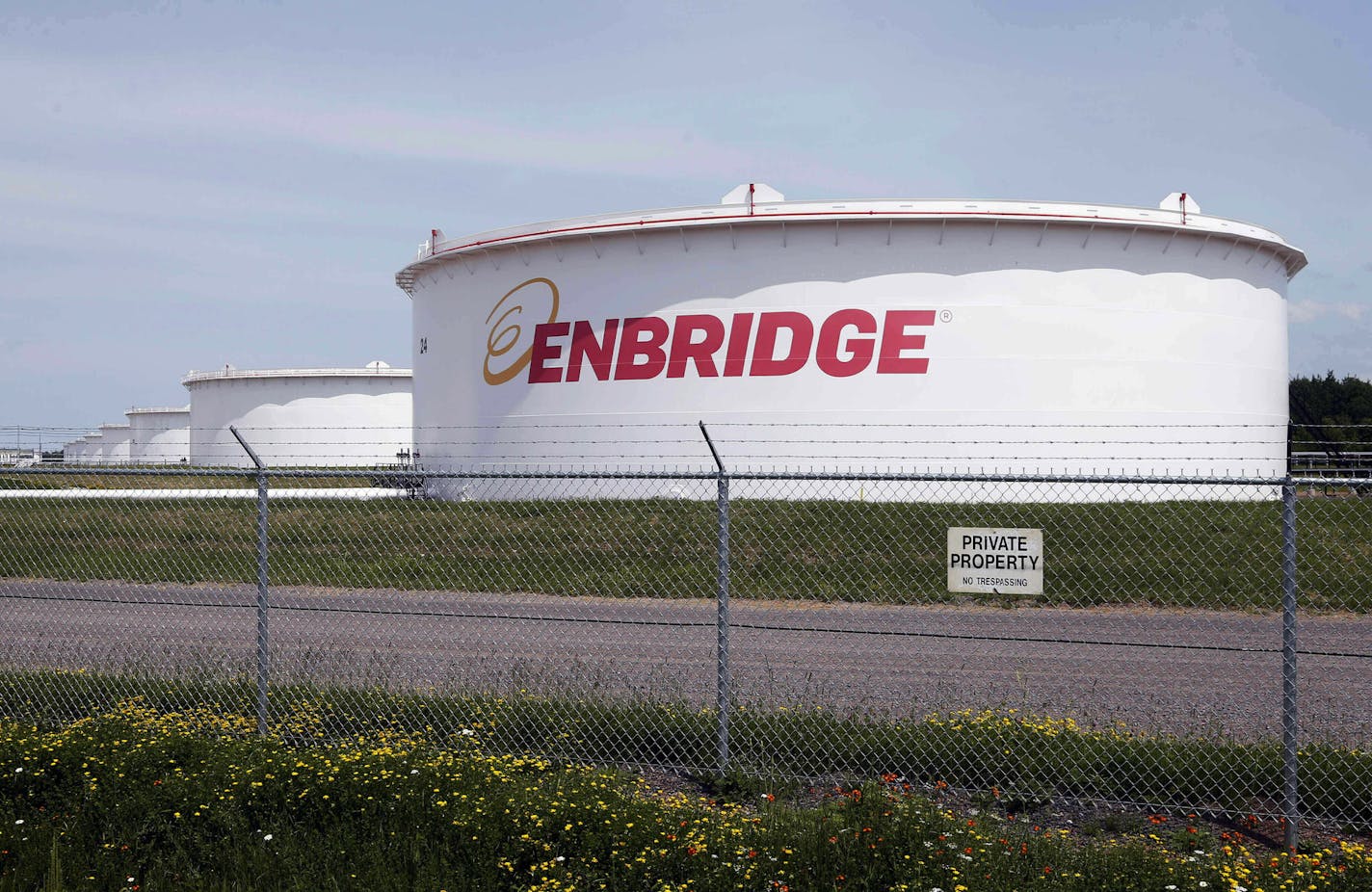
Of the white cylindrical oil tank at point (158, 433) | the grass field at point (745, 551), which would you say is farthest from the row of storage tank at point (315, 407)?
the grass field at point (745, 551)

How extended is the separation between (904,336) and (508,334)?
27.7ft

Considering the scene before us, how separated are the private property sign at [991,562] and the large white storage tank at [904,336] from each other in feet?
45.1

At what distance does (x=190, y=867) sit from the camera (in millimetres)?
5387

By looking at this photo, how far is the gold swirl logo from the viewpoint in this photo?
23562mm

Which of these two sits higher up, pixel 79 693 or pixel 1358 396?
pixel 1358 396

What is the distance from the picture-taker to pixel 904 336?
21.1 m

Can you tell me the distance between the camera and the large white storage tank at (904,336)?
21.1 meters

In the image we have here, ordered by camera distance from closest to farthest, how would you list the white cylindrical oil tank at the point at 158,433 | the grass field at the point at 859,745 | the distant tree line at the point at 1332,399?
the grass field at the point at 859,745, the white cylindrical oil tank at the point at 158,433, the distant tree line at the point at 1332,399

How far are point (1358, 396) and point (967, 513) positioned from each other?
7371 centimetres

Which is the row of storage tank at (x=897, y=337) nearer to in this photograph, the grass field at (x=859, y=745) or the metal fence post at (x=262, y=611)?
the grass field at (x=859, y=745)

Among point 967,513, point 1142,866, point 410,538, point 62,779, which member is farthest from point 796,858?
point 410,538

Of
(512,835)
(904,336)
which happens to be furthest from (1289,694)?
(904,336)

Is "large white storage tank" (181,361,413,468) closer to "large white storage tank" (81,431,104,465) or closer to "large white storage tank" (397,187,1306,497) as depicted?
"large white storage tank" (81,431,104,465)

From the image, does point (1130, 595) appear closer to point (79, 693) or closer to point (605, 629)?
point (605, 629)
